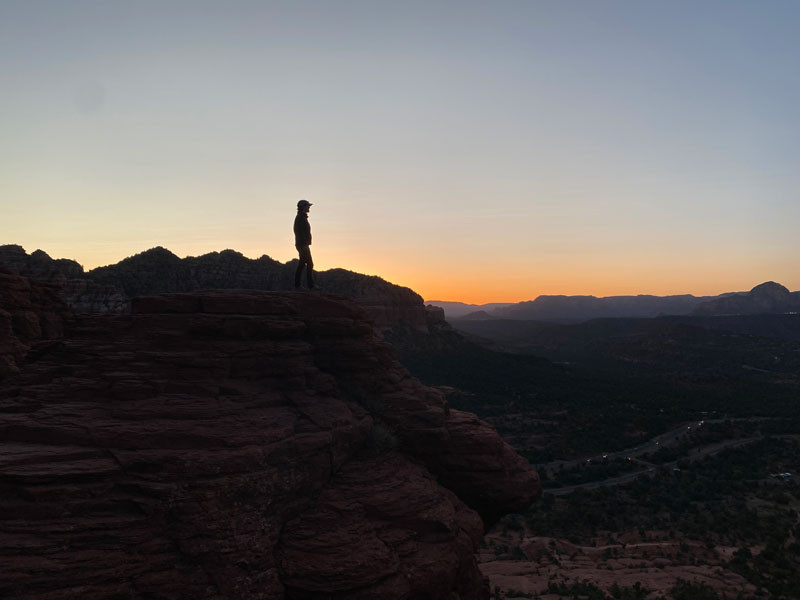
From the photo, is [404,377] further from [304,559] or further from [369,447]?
[304,559]

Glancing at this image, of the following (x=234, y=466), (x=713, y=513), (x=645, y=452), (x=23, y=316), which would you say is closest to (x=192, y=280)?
(x=23, y=316)

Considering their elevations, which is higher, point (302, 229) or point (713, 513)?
point (302, 229)

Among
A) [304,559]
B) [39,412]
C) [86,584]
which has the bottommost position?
[304,559]

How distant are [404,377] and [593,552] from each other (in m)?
17.6

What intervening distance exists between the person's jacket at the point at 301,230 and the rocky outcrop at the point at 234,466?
2191mm

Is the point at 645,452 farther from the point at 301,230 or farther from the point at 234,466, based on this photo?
the point at 234,466

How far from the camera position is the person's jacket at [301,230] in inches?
624

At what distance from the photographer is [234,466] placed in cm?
981

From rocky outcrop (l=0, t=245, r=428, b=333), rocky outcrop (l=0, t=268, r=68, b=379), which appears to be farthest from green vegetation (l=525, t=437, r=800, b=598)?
rocky outcrop (l=0, t=245, r=428, b=333)

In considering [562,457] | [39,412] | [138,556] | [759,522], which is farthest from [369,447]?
[562,457]

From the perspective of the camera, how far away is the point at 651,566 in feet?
78.3

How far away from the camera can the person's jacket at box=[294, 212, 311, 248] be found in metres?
15.9

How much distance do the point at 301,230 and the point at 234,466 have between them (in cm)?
817

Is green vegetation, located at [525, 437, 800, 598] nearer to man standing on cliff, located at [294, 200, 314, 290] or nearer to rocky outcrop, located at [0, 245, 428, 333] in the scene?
man standing on cliff, located at [294, 200, 314, 290]
